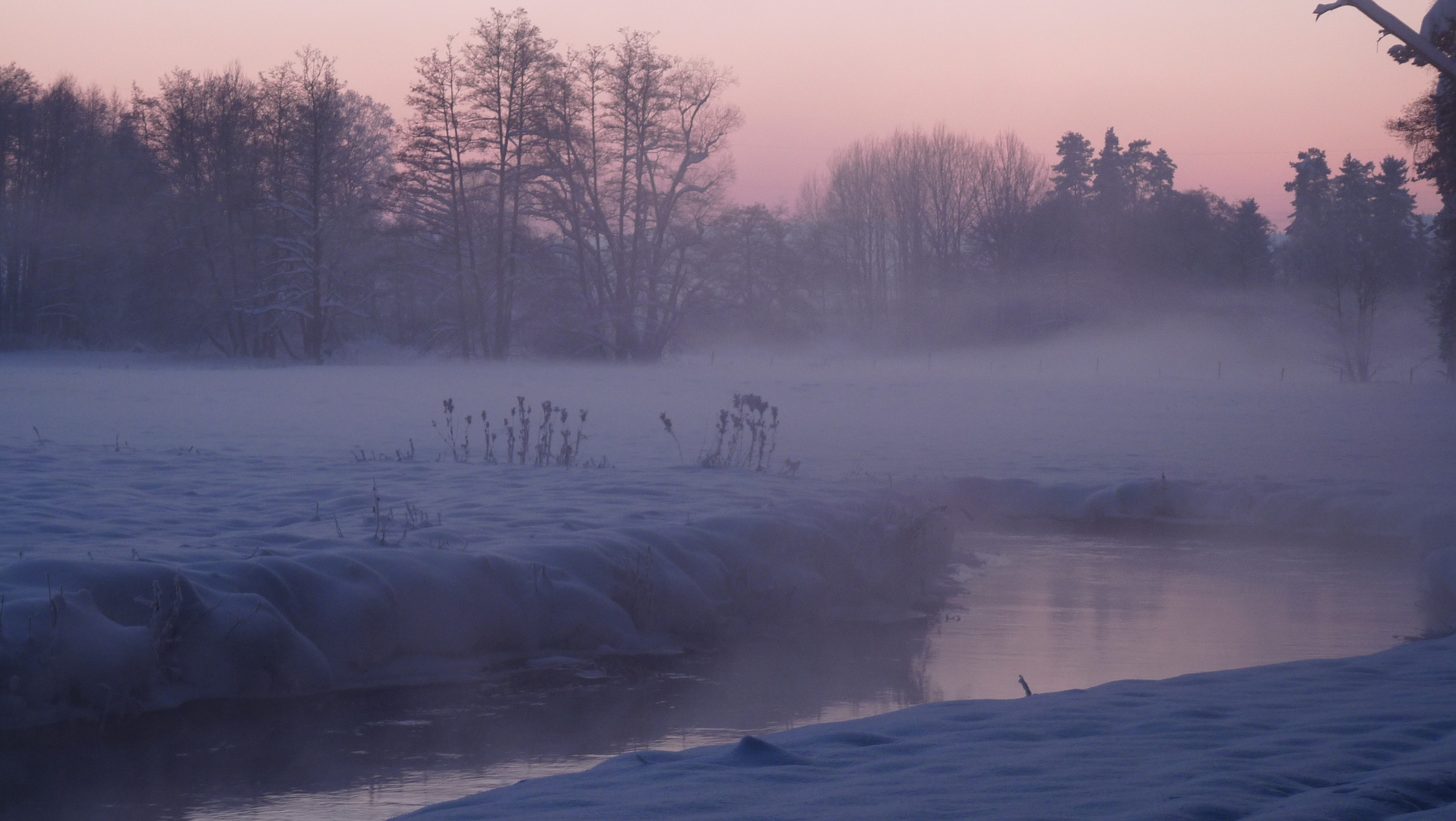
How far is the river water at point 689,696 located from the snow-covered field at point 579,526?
0.34 metres

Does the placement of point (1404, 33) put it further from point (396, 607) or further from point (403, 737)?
point (396, 607)

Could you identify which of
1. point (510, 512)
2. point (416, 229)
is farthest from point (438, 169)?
point (510, 512)

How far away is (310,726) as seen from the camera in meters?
5.46

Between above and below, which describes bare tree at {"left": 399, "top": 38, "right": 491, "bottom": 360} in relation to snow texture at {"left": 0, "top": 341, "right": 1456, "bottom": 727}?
above

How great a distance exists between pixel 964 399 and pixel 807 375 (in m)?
6.48

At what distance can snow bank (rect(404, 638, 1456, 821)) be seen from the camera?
2.90 meters

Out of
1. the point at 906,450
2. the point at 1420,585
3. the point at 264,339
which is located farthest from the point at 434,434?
the point at 264,339

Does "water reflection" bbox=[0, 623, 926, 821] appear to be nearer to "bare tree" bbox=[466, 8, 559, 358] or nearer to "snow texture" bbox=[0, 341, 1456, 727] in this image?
"snow texture" bbox=[0, 341, 1456, 727]

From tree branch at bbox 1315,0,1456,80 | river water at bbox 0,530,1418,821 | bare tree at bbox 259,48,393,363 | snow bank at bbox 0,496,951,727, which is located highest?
bare tree at bbox 259,48,393,363

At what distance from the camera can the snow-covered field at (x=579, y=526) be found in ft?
16.9

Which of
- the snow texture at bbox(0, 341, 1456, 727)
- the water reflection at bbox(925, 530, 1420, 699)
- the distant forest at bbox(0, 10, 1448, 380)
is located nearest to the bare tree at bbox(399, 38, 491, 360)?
→ the distant forest at bbox(0, 10, 1448, 380)

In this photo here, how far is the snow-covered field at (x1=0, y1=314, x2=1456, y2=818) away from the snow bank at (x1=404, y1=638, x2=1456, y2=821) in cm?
3

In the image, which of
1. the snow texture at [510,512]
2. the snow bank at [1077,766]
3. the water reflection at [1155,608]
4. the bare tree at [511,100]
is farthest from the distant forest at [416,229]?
the snow bank at [1077,766]

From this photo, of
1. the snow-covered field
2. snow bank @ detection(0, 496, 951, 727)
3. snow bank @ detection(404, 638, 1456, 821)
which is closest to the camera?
snow bank @ detection(404, 638, 1456, 821)
